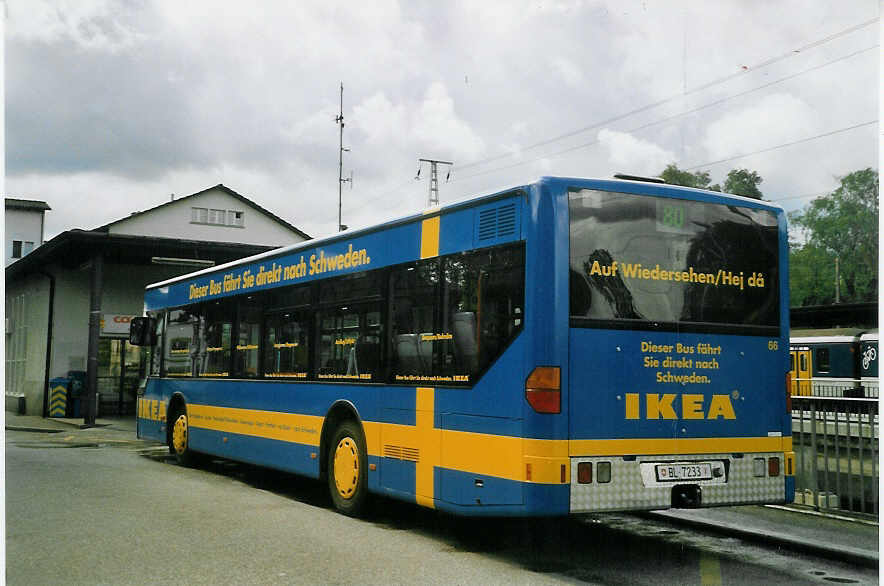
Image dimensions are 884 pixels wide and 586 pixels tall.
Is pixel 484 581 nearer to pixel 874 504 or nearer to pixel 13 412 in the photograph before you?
pixel 874 504

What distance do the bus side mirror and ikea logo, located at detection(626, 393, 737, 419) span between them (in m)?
10.7

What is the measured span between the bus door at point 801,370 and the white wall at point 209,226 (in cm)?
2589

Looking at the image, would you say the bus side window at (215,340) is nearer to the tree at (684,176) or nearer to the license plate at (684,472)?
the license plate at (684,472)

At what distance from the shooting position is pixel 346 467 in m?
9.57

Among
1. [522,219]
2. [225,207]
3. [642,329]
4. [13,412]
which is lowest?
[13,412]

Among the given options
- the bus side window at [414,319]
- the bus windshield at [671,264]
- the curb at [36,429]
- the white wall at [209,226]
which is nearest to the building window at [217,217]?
the white wall at [209,226]

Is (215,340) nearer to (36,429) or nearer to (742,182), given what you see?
(36,429)

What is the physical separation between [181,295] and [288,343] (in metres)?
4.52

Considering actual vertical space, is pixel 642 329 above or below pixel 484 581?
above

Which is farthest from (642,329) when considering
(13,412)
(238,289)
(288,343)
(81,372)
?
(13,412)

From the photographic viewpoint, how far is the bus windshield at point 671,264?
7.19 meters

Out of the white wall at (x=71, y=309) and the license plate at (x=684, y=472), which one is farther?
the white wall at (x=71, y=309)

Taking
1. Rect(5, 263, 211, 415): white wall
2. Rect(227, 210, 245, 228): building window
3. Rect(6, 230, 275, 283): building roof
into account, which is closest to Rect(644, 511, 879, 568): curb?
Rect(6, 230, 275, 283): building roof

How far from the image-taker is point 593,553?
25.3 feet
